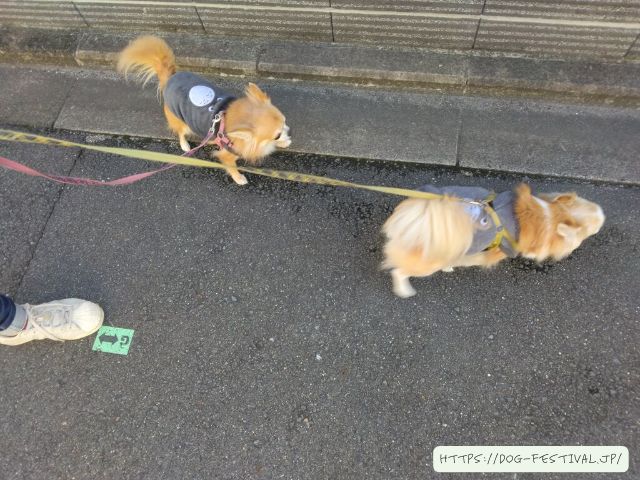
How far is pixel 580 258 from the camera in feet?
9.16

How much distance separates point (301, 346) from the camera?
2717 mm

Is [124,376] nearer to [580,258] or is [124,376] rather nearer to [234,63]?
[234,63]

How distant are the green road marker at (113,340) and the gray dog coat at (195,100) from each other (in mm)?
1470

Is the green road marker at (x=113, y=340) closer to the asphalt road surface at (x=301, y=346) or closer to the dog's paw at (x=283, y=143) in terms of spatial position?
the asphalt road surface at (x=301, y=346)

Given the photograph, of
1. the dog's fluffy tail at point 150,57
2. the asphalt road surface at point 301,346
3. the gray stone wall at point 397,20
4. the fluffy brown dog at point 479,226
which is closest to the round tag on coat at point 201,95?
the dog's fluffy tail at point 150,57

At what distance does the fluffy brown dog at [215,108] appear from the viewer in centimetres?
279

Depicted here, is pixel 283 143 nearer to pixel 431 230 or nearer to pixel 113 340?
pixel 431 230

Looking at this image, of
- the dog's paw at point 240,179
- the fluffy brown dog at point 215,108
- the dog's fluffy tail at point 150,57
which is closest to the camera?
the fluffy brown dog at point 215,108

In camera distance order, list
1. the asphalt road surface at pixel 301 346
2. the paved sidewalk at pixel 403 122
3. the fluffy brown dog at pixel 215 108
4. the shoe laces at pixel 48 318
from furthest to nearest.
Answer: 1. the paved sidewalk at pixel 403 122
2. the fluffy brown dog at pixel 215 108
3. the shoe laces at pixel 48 318
4. the asphalt road surface at pixel 301 346

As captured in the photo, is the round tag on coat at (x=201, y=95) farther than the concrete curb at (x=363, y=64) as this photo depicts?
No

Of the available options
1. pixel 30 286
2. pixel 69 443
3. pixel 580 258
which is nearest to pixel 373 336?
pixel 580 258

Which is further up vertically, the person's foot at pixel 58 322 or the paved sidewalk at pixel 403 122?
the paved sidewalk at pixel 403 122

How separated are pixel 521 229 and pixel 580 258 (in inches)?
33.2

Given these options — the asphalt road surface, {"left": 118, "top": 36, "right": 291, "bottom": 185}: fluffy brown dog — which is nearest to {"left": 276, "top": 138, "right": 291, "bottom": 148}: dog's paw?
{"left": 118, "top": 36, "right": 291, "bottom": 185}: fluffy brown dog
